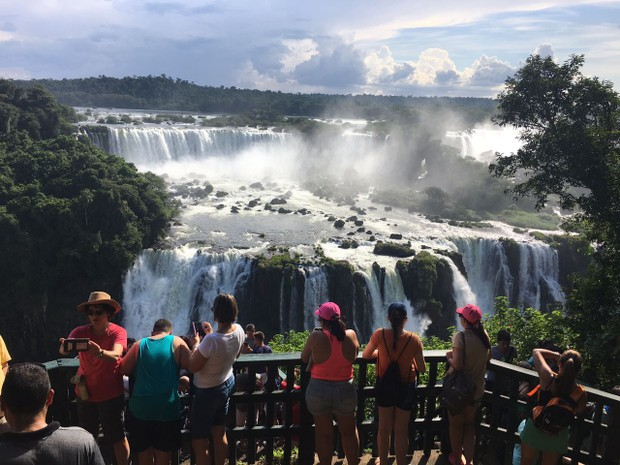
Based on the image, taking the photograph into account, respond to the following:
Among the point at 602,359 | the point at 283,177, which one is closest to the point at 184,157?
the point at 283,177

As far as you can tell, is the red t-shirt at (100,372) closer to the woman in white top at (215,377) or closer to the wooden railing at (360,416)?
the wooden railing at (360,416)

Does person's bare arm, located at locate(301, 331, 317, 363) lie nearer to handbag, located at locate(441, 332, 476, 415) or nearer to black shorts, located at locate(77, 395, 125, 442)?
handbag, located at locate(441, 332, 476, 415)

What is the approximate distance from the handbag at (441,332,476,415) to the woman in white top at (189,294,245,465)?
5.31ft

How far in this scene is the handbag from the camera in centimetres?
414

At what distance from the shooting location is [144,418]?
12.1 feet

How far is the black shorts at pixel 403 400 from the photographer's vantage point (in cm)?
420

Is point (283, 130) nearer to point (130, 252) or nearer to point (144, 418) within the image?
point (130, 252)

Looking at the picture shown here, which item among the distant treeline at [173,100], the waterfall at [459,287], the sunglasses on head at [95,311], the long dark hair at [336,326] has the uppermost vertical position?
the distant treeline at [173,100]

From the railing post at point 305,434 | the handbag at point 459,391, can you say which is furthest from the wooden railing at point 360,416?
the handbag at point 459,391

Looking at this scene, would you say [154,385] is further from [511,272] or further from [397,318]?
[511,272]

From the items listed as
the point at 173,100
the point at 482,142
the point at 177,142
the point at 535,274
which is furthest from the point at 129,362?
the point at 173,100

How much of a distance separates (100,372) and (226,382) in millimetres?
840

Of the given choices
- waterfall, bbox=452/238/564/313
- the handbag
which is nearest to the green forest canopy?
waterfall, bbox=452/238/564/313

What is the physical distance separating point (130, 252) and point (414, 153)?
2899 centimetres
